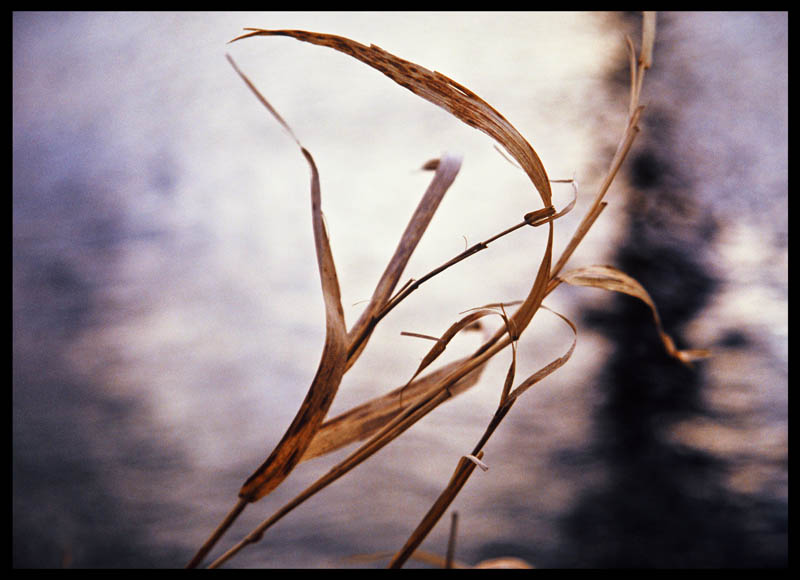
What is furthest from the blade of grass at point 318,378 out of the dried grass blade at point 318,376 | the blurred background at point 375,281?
the blurred background at point 375,281

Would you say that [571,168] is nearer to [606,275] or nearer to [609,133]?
[609,133]

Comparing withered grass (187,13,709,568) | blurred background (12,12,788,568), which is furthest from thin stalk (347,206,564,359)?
blurred background (12,12,788,568)

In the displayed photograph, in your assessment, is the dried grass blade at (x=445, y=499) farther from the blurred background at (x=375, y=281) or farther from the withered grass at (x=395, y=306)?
the blurred background at (x=375, y=281)

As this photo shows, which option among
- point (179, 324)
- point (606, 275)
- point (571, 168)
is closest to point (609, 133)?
point (571, 168)

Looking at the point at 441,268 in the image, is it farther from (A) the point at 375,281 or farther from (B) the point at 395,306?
(A) the point at 375,281

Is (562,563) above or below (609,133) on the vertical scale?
below

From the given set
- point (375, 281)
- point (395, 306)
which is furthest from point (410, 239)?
point (375, 281)
